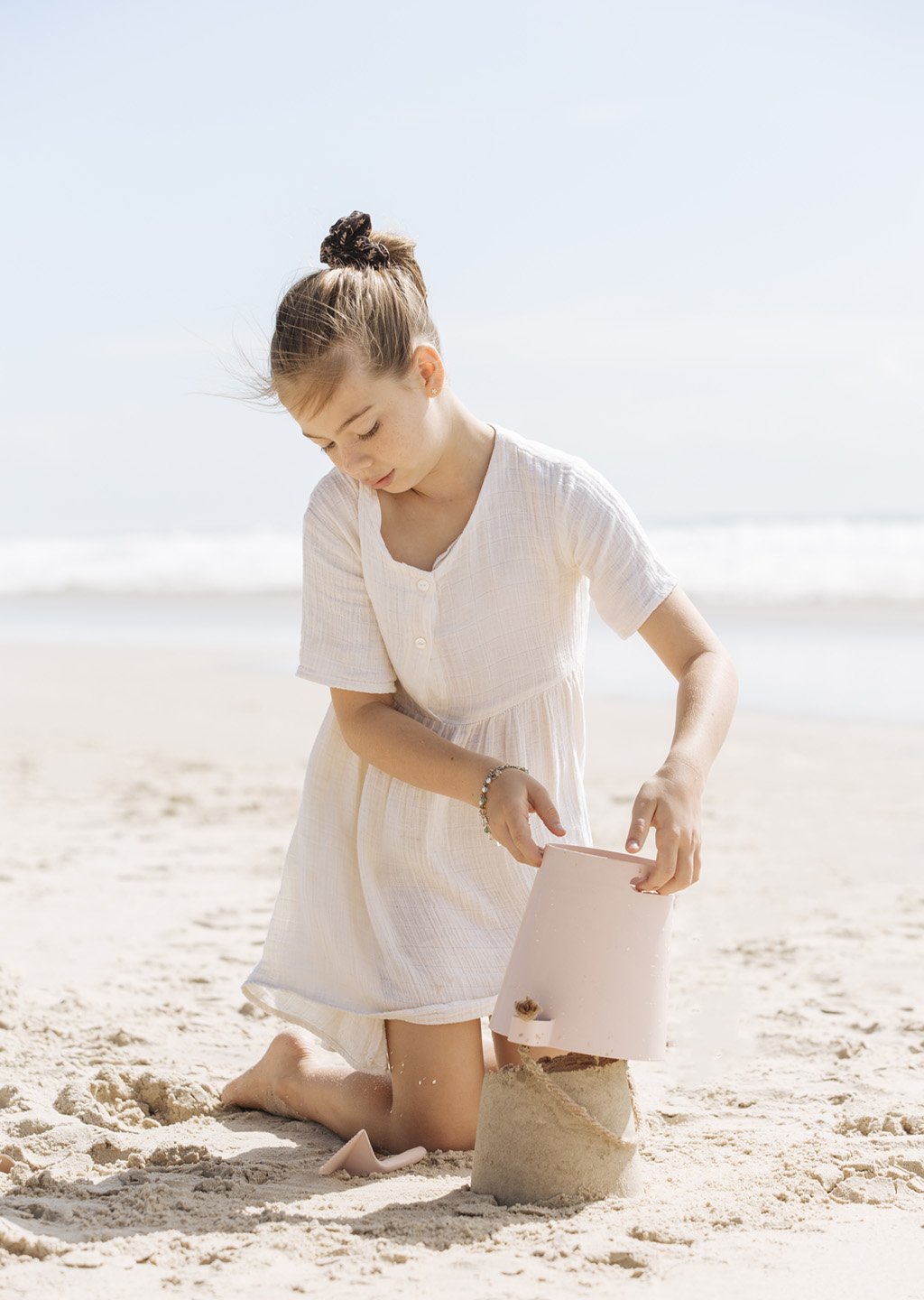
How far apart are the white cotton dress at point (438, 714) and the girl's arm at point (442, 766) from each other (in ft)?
0.19

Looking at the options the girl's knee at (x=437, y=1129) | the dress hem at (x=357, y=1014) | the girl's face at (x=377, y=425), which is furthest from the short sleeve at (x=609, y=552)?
the girl's knee at (x=437, y=1129)

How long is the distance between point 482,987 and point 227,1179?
56cm

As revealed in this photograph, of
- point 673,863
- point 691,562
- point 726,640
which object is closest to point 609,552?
point 673,863

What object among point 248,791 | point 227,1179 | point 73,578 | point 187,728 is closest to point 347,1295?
point 227,1179

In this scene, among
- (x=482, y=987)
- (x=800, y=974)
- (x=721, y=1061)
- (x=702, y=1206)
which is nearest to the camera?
(x=702, y=1206)

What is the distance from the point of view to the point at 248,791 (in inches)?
220

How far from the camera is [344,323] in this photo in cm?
225

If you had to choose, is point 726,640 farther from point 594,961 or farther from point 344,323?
point 594,961

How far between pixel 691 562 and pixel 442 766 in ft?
51.5

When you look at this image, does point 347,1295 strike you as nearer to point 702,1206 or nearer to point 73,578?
point 702,1206

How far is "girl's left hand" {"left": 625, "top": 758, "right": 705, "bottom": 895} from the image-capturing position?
1.91 metres

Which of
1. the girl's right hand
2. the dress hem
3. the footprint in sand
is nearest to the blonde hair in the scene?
the girl's right hand

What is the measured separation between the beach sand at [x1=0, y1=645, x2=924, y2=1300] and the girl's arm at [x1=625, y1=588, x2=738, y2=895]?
503 millimetres

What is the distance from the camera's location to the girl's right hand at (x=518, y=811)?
2061 mm
